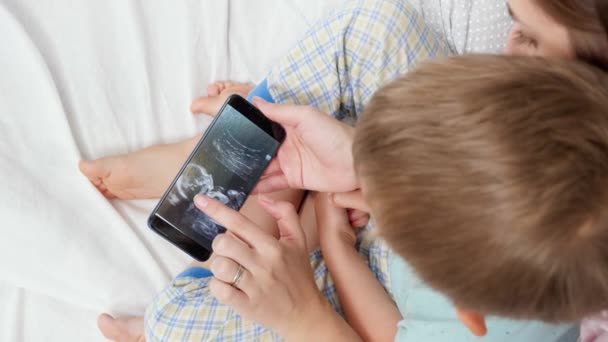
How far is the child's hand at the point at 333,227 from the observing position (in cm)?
74

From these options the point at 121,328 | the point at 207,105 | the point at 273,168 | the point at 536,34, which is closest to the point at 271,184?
the point at 273,168

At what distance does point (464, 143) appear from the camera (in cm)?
38

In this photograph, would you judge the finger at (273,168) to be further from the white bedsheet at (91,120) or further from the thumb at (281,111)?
the white bedsheet at (91,120)

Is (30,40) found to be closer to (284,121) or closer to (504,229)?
(284,121)

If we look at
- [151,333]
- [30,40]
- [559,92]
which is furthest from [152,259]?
[559,92]

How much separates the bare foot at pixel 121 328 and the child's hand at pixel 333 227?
0.28m

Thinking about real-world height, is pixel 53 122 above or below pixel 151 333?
above

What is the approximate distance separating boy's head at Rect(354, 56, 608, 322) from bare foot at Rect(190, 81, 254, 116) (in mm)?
403

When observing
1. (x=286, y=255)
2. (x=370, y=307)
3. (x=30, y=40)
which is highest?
(x=30, y=40)

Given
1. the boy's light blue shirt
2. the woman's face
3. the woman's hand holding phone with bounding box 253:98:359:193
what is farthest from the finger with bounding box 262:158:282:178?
the woman's face

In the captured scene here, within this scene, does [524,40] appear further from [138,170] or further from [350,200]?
[138,170]

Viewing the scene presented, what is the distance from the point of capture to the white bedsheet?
0.71m

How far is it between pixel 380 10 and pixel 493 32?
23cm

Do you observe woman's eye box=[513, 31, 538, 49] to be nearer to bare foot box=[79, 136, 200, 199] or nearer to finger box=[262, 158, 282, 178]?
finger box=[262, 158, 282, 178]
